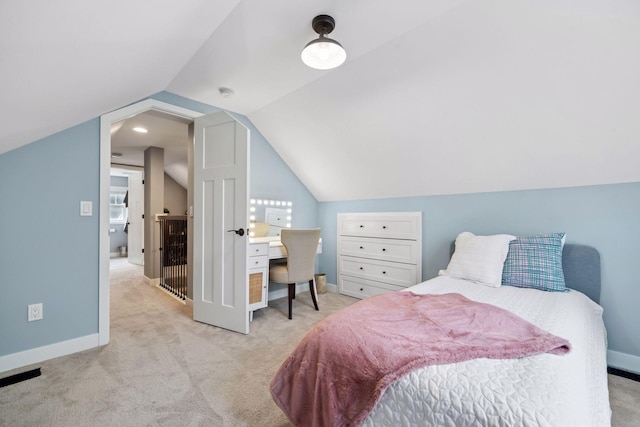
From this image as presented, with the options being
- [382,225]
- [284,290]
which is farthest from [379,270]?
[284,290]

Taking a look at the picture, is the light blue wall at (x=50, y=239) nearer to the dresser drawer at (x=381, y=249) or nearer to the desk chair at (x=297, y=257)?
the desk chair at (x=297, y=257)

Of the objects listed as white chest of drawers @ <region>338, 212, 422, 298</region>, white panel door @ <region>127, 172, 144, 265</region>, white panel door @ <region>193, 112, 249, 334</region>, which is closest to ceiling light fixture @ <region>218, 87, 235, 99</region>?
white panel door @ <region>193, 112, 249, 334</region>

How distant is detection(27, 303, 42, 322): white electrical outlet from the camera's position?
2.02 metres

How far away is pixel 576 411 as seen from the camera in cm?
78

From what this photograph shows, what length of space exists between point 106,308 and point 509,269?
10.8 ft

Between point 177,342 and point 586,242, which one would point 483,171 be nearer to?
point 586,242

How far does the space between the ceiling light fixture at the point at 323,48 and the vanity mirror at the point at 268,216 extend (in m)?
1.96

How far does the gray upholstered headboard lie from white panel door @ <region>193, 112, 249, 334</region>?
Result: 8.66ft

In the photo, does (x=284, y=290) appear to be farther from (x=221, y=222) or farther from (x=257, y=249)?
(x=221, y=222)

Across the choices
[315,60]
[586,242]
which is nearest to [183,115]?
[315,60]

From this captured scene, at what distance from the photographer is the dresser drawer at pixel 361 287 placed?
3.37 m

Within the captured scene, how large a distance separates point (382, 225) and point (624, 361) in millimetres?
2198

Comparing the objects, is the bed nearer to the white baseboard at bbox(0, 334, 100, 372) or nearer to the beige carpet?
the beige carpet

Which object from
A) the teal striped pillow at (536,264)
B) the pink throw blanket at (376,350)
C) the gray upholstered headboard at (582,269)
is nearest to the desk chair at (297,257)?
the pink throw blanket at (376,350)
